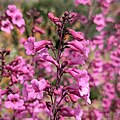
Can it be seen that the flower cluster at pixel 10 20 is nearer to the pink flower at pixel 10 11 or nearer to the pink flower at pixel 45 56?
the pink flower at pixel 10 11

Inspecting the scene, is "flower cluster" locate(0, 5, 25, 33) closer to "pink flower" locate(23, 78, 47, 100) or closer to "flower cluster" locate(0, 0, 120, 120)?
"flower cluster" locate(0, 0, 120, 120)

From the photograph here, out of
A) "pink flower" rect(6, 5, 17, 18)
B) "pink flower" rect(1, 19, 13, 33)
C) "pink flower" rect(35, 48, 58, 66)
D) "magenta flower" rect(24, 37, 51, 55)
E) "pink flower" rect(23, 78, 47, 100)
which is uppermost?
"pink flower" rect(6, 5, 17, 18)

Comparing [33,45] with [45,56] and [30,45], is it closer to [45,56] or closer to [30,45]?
[30,45]

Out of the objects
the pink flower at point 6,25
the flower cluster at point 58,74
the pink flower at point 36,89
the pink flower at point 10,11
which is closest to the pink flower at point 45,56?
the flower cluster at point 58,74

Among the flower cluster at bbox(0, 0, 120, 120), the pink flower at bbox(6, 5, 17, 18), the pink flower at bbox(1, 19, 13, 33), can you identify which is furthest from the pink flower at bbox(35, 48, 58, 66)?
the pink flower at bbox(6, 5, 17, 18)

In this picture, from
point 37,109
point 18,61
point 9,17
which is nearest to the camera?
point 18,61

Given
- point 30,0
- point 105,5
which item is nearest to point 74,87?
point 105,5

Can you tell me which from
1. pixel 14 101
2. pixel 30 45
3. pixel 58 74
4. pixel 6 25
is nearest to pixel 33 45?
pixel 30 45

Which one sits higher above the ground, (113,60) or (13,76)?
(113,60)

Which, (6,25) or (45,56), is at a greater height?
(6,25)

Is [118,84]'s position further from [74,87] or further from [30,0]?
[30,0]

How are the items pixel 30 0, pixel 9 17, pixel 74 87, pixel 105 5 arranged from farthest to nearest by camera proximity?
pixel 30 0
pixel 105 5
pixel 9 17
pixel 74 87
